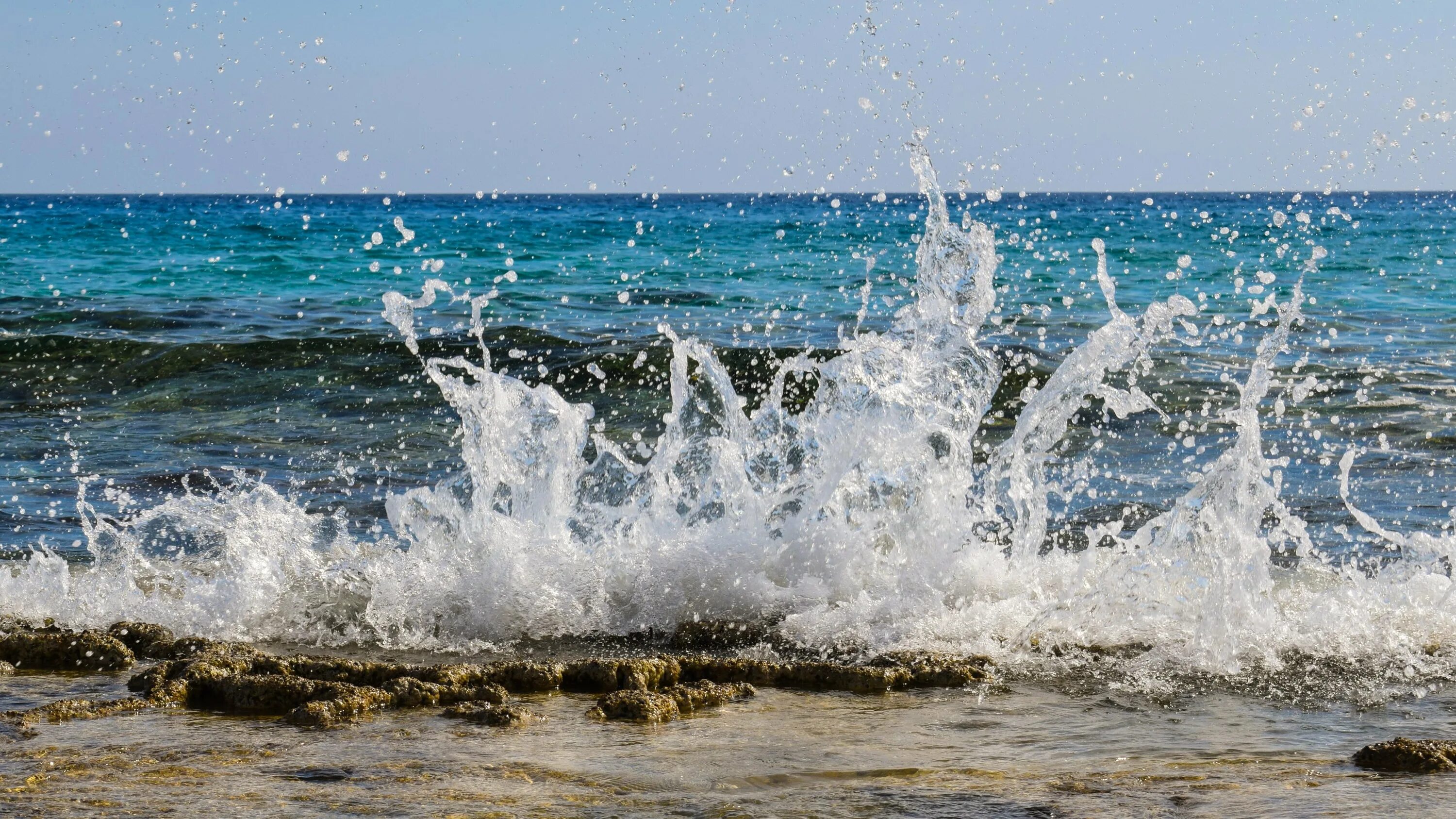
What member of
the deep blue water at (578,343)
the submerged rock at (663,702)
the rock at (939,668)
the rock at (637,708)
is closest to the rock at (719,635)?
the rock at (939,668)

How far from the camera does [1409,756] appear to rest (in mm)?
2871

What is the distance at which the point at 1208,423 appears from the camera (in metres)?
7.87

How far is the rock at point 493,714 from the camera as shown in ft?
10.5

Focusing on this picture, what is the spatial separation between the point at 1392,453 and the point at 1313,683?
379 cm

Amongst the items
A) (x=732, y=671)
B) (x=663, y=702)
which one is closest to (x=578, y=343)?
(x=732, y=671)

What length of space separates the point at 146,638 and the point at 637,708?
1676 millimetres

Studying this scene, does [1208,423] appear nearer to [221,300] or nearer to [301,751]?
[301,751]

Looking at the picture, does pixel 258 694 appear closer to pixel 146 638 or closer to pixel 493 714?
pixel 493 714

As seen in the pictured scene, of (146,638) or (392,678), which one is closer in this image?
(392,678)

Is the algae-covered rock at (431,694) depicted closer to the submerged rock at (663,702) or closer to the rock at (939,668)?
the submerged rock at (663,702)

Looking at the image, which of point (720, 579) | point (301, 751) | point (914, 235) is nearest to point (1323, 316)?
point (720, 579)

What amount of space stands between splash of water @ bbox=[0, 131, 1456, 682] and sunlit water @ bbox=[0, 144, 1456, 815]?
0.05 ft

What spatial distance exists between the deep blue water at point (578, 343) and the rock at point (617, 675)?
236 centimetres

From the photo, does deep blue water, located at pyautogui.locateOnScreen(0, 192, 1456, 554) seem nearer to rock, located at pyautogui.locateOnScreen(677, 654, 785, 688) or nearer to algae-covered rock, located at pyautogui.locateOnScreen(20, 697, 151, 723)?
algae-covered rock, located at pyautogui.locateOnScreen(20, 697, 151, 723)
